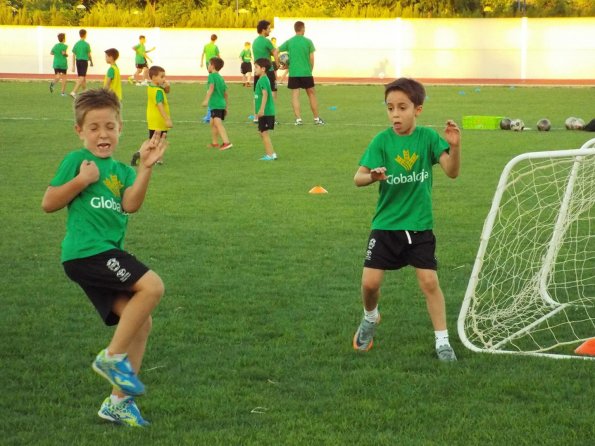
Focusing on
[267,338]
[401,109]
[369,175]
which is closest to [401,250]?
[369,175]

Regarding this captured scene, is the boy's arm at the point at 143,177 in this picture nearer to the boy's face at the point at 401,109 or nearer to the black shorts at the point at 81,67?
the boy's face at the point at 401,109

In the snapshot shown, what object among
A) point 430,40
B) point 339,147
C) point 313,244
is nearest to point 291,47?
point 339,147

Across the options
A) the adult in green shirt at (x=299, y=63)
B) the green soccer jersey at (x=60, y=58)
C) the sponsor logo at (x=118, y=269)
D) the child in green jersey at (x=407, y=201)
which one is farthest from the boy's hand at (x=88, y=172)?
the green soccer jersey at (x=60, y=58)

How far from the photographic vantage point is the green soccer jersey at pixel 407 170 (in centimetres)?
558

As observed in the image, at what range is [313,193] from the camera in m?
11.6

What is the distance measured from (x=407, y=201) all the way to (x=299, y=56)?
15.9 meters

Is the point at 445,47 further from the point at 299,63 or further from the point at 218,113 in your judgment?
the point at 218,113

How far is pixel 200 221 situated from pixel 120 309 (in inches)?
215

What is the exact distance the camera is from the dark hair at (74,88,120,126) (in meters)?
4.44

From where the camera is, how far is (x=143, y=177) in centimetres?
437

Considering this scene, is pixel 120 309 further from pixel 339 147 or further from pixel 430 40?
pixel 430 40

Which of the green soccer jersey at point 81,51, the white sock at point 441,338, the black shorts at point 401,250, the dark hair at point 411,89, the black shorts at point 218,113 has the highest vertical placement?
the green soccer jersey at point 81,51

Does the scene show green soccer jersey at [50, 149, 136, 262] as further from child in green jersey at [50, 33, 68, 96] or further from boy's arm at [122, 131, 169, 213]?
child in green jersey at [50, 33, 68, 96]

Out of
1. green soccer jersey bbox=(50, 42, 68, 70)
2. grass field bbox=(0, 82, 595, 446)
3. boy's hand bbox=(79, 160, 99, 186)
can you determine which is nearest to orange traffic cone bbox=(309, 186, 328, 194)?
grass field bbox=(0, 82, 595, 446)
